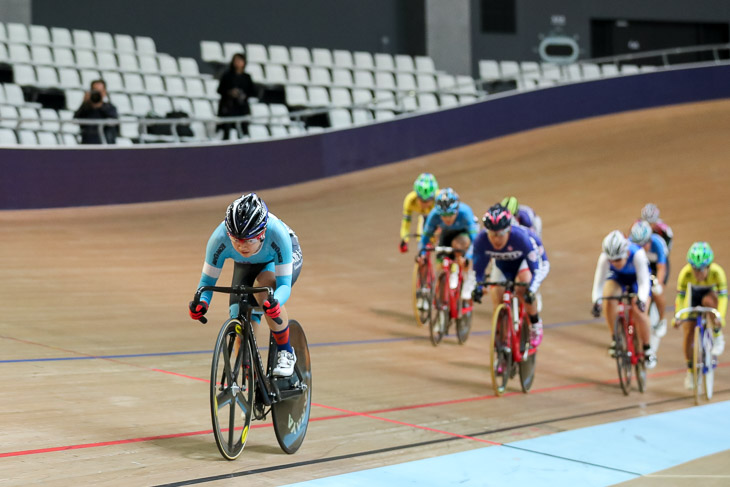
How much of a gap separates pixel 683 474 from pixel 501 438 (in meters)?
0.95

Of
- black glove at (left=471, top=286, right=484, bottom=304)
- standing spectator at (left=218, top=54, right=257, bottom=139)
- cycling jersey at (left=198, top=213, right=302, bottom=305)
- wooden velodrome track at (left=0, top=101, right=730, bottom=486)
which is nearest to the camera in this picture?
cycling jersey at (left=198, top=213, right=302, bottom=305)

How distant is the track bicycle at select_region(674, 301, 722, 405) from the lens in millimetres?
6621

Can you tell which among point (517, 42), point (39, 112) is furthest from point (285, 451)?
point (517, 42)

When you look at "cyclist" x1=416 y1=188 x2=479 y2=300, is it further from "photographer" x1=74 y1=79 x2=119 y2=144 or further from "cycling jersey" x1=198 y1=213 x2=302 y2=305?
"photographer" x1=74 y1=79 x2=119 y2=144

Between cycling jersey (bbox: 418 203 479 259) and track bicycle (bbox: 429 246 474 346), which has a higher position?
cycling jersey (bbox: 418 203 479 259)

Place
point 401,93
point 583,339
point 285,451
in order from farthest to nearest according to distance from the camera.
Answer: point 401,93 < point 583,339 < point 285,451

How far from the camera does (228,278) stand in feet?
28.8

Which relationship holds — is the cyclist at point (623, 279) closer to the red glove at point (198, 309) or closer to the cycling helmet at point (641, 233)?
the cycling helmet at point (641, 233)

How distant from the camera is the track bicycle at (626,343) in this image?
6.57 m

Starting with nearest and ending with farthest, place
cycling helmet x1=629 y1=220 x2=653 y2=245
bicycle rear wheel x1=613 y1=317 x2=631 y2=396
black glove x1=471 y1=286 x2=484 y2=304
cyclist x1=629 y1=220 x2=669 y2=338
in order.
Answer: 1. black glove x1=471 y1=286 x2=484 y2=304
2. bicycle rear wheel x1=613 y1=317 x2=631 y2=396
3. cycling helmet x1=629 y1=220 x2=653 y2=245
4. cyclist x1=629 y1=220 x2=669 y2=338

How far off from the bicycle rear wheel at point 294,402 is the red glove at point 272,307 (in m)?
0.43

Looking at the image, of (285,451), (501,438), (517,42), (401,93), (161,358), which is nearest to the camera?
(285,451)

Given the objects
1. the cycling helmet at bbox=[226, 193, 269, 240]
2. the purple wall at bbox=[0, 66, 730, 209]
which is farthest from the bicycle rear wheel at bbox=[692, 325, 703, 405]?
the purple wall at bbox=[0, 66, 730, 209]

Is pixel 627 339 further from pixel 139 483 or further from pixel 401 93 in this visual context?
pixel 401 93
